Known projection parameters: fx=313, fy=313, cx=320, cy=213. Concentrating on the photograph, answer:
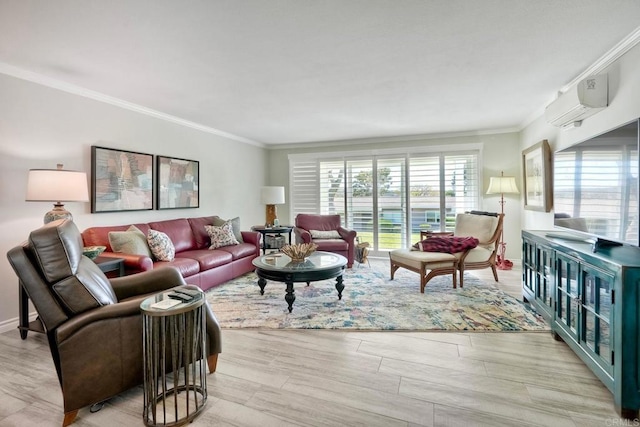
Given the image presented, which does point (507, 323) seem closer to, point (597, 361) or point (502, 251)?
point (597, 361)

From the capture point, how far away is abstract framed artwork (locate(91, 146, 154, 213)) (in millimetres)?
3473

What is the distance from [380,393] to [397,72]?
268cm

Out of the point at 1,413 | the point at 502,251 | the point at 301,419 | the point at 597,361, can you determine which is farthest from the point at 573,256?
the point at 1,413

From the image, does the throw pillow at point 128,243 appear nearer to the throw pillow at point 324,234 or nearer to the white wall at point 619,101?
the throw pillow at point 324,234

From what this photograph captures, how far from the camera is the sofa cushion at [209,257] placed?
377 centimetres

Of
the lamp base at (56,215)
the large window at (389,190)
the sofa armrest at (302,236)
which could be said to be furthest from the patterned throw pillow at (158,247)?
the large window at (389,190)

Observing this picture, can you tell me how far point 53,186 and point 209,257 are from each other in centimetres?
170

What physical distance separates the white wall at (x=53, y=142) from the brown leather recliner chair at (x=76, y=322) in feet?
5.56

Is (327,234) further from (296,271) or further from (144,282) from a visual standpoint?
(144,282)

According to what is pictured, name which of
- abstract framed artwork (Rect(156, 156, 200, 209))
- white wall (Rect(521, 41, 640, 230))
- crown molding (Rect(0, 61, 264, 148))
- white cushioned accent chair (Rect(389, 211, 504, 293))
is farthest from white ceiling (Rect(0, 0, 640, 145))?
white cushioned accent chair (Rect(389, 211, 504, 293))

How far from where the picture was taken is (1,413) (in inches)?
67.2

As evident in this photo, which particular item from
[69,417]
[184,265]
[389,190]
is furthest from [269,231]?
[69,417]

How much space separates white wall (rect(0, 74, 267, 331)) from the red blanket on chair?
3550 millimetres

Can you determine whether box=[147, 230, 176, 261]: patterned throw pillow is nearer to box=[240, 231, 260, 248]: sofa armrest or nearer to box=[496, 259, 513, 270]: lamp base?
box=[240, 231, 260, 248]: sofa armrest
